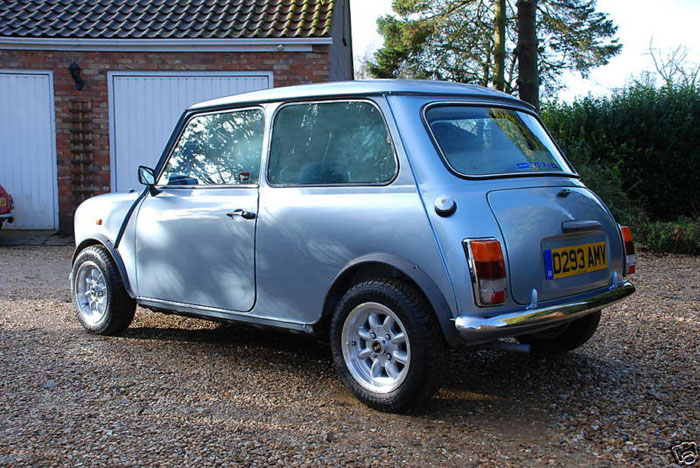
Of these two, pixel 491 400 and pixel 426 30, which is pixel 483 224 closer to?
pixel 491 400

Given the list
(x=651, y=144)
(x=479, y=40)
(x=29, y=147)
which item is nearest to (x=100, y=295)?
(x=29, y=147)

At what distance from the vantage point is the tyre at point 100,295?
5016mm

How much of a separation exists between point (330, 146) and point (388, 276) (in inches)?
34.0

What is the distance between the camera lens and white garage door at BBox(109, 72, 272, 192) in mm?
12094

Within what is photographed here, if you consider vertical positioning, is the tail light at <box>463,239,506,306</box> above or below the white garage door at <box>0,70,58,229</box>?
below

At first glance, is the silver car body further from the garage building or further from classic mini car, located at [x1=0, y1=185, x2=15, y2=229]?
the garage building

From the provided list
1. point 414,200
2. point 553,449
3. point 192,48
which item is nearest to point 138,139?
point 192,48

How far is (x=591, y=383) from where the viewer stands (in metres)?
4.05

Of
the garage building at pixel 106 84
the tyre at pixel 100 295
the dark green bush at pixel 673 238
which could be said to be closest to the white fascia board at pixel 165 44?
the garage building at pixel 106 84

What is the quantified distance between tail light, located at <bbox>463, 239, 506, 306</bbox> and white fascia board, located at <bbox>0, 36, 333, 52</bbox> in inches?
362

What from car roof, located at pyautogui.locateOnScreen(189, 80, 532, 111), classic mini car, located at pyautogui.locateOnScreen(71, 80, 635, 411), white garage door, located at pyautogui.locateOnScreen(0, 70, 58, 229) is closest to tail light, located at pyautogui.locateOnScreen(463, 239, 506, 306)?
classic mini car, located at pyautogui.locateOnScreen(71, 80, 635, 411)

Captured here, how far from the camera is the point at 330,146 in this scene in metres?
3.95

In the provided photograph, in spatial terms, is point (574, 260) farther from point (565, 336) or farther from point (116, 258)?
point (116, 258)

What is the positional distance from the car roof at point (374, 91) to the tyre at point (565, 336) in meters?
1.44
